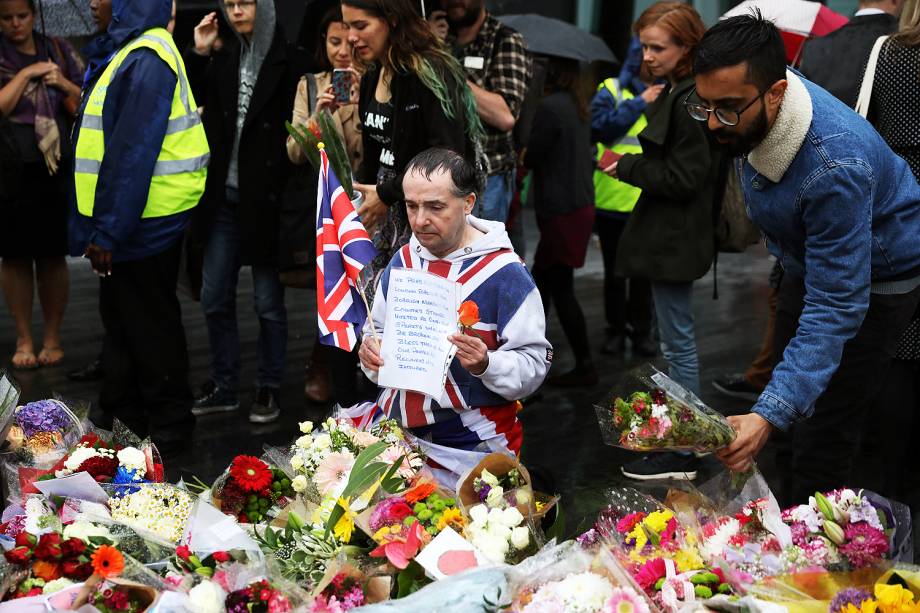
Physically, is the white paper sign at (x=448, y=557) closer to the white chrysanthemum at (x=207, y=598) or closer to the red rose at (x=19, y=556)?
the white chrysanthemum at (x=207, y=598)

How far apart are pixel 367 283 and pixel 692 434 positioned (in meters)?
1.41

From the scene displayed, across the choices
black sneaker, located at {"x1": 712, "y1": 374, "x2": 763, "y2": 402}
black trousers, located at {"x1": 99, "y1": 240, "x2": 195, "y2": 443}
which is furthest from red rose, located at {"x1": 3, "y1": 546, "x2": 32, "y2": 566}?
black sneaker, located at {"x1": 712, "y1": 374, "x2": 763, "y2": 402}

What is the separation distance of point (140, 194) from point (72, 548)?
2.43 meters

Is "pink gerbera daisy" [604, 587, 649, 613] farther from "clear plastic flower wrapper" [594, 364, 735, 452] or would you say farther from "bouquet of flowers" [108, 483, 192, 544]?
"bouquet of flowers" [108, 483, 192, 544]

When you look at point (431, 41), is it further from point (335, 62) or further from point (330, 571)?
point (330, 571)

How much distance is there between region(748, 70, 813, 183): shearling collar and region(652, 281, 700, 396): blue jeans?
2.09 meters

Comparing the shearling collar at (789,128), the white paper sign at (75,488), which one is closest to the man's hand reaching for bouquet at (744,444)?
the shearling collar at (789,128)

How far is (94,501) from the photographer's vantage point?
274 cm

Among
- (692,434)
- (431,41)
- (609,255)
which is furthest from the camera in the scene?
(609,255)

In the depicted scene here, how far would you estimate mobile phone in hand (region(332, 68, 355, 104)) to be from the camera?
4.63m

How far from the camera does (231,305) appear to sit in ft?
18.0

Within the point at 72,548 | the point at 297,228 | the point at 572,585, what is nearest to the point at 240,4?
the point at 297,228

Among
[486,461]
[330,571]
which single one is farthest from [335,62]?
[330,571]

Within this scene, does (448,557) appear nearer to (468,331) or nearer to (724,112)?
(468,331)
